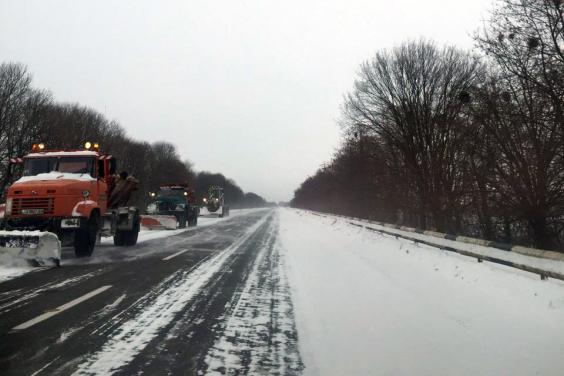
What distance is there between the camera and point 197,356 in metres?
3.93

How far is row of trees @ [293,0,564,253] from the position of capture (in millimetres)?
10867

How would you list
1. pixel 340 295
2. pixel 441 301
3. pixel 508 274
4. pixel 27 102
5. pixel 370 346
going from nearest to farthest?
pixel 370 346
pixel 441 301
pixel 340 295
pixel 508 274
pixel 27 102

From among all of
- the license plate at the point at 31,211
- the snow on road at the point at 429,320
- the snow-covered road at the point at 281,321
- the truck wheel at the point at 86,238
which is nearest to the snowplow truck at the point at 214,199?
the truck wheel at the point at 86,238

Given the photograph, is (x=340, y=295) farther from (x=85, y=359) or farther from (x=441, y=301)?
(x=85, y=359)

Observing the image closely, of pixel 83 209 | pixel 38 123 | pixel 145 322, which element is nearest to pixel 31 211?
pixel 83 209

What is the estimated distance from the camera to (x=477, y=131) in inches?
597

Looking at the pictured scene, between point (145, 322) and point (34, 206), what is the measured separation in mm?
7018

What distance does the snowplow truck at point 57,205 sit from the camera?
30.0 feet

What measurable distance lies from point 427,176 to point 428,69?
6805 millimetres

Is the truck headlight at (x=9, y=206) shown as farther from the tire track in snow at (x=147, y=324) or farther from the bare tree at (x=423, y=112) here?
the bare tree at (x=423, y=112)

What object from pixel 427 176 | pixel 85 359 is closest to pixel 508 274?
pixel 85 359

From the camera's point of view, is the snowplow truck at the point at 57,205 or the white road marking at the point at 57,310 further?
the snowplow truck at the point at 57,205

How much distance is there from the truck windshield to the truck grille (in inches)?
56.0

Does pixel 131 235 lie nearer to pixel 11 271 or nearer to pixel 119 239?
pixel 119 239
